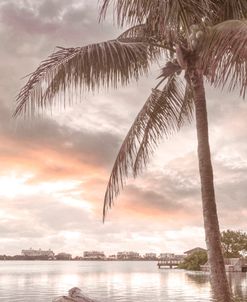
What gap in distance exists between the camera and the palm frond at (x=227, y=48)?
23.6ft

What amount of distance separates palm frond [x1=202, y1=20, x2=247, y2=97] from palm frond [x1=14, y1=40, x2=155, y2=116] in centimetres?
179

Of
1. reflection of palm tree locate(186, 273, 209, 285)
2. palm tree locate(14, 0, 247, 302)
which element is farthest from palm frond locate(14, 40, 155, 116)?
reflection of palm tree locate(186, 273, 209, 285)

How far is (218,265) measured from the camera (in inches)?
370

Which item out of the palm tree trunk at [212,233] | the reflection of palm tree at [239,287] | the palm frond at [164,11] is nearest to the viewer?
the palm frond at [164,11]

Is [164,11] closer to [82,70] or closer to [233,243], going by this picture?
[82,70]

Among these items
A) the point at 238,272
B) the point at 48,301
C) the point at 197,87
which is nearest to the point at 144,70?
the point at 197,87

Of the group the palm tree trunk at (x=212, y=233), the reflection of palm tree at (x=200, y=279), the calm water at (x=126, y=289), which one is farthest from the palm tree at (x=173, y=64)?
the reflection of palm tree at (x=200, y=279)

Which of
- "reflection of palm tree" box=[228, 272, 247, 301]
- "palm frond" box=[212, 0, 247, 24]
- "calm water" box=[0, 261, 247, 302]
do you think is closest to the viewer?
"palm frond" box=[212, 0, 247, 24]

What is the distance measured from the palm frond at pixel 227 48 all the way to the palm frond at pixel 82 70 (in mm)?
1795

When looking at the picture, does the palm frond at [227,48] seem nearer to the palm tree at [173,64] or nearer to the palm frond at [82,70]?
the palm tree at [173,64]

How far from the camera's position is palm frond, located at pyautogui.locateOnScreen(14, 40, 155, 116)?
9531 millimetres

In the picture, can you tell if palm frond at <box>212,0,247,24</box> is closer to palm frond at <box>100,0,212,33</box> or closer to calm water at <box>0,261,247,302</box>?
palm frond at <box>100,0,212,33</box>

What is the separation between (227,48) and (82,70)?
3203 mm

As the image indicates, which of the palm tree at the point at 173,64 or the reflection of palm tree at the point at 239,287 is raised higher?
A: the palm tree at the point at 173,64
